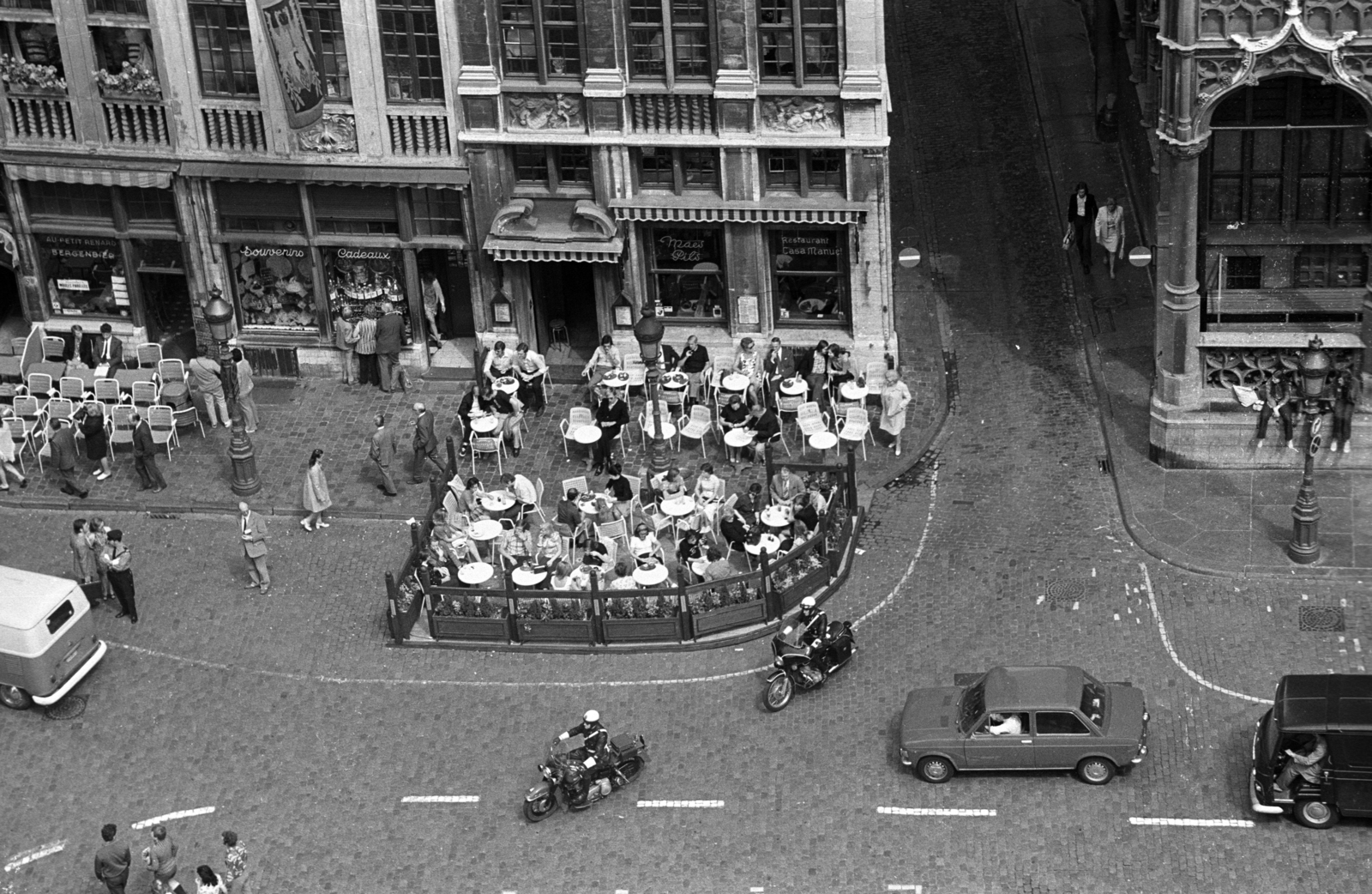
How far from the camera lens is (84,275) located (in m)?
60.5

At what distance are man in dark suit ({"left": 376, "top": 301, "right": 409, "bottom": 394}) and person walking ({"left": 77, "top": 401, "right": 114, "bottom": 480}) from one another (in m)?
5.99

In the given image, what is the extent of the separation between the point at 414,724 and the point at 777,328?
13.9m

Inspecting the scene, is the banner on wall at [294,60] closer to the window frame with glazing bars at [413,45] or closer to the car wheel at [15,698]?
the window frame with glazing bars at [413,45]

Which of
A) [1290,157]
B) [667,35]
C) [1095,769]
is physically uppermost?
[667,35]

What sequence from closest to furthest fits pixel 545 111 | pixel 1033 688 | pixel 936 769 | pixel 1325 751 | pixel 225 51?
1. pixel 1325 751
2. pixel 1033 688
3. pixel 936 769
4. pixel 545 111
5. pixel 225 51

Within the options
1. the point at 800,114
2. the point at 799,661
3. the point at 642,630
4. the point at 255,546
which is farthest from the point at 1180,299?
the point at 255,546

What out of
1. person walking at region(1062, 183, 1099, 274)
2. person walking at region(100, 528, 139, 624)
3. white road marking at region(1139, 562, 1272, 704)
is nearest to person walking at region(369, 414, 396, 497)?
person walking at region(100, 528, 139, 624)

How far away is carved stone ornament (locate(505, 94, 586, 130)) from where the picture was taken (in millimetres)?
56469

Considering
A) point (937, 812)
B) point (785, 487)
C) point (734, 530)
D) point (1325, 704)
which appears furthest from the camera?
point (785, 487)

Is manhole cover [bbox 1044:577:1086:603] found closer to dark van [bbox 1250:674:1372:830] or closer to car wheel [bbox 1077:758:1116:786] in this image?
car wheel [bbox 1077:758:1116:786]

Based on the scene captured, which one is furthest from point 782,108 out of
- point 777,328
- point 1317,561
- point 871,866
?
point 871,866

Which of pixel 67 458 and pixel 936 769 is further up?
pixel 67 458

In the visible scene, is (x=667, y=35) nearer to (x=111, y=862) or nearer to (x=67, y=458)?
(x=67, y=458)

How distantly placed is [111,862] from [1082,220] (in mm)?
27121
